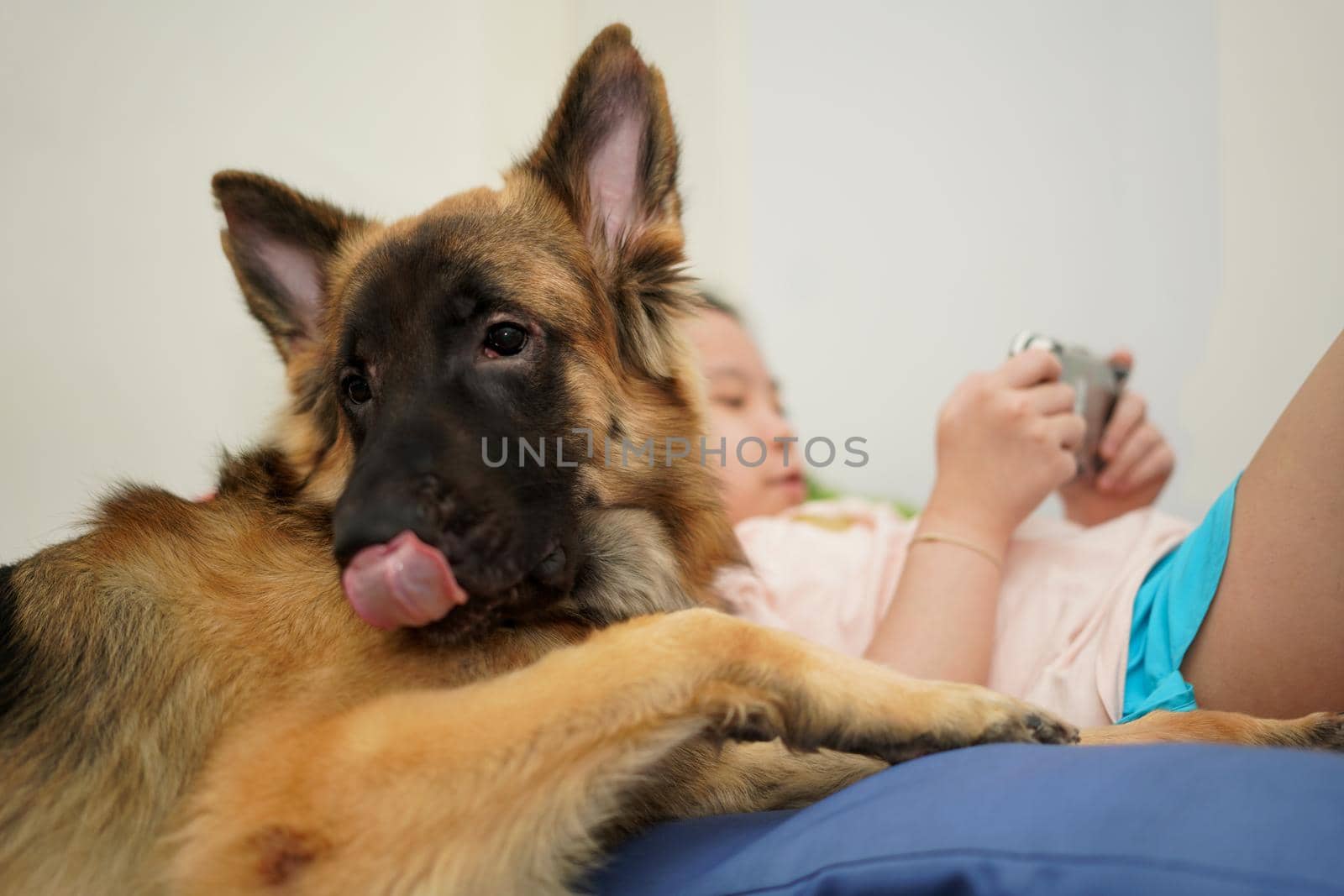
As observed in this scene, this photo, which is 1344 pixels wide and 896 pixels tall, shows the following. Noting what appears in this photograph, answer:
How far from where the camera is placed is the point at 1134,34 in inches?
117

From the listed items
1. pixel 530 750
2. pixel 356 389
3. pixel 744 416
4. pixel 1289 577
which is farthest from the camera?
pixel 744 416

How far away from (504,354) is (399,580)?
0.55 m

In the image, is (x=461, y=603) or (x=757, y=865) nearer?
Result: (x=757, y=865)

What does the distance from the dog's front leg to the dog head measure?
206 millimetres

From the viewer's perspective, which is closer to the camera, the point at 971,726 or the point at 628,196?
the point at 971,726

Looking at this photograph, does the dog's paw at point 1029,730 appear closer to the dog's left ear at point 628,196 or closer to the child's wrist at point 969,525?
the child's wrist at point 969,525

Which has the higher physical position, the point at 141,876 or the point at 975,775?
the point at 975,775

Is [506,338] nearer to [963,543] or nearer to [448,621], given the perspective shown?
[448,621]

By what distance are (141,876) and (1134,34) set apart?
374 cm

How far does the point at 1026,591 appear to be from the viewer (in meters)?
2.07

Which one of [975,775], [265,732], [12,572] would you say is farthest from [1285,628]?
[12,572]

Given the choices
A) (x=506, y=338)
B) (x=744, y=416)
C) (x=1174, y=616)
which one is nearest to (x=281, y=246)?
(x=506, y=338)

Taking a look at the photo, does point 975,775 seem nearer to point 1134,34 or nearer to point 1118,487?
point 1118,487

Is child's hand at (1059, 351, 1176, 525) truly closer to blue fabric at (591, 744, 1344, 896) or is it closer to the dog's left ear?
the dog's left ear
